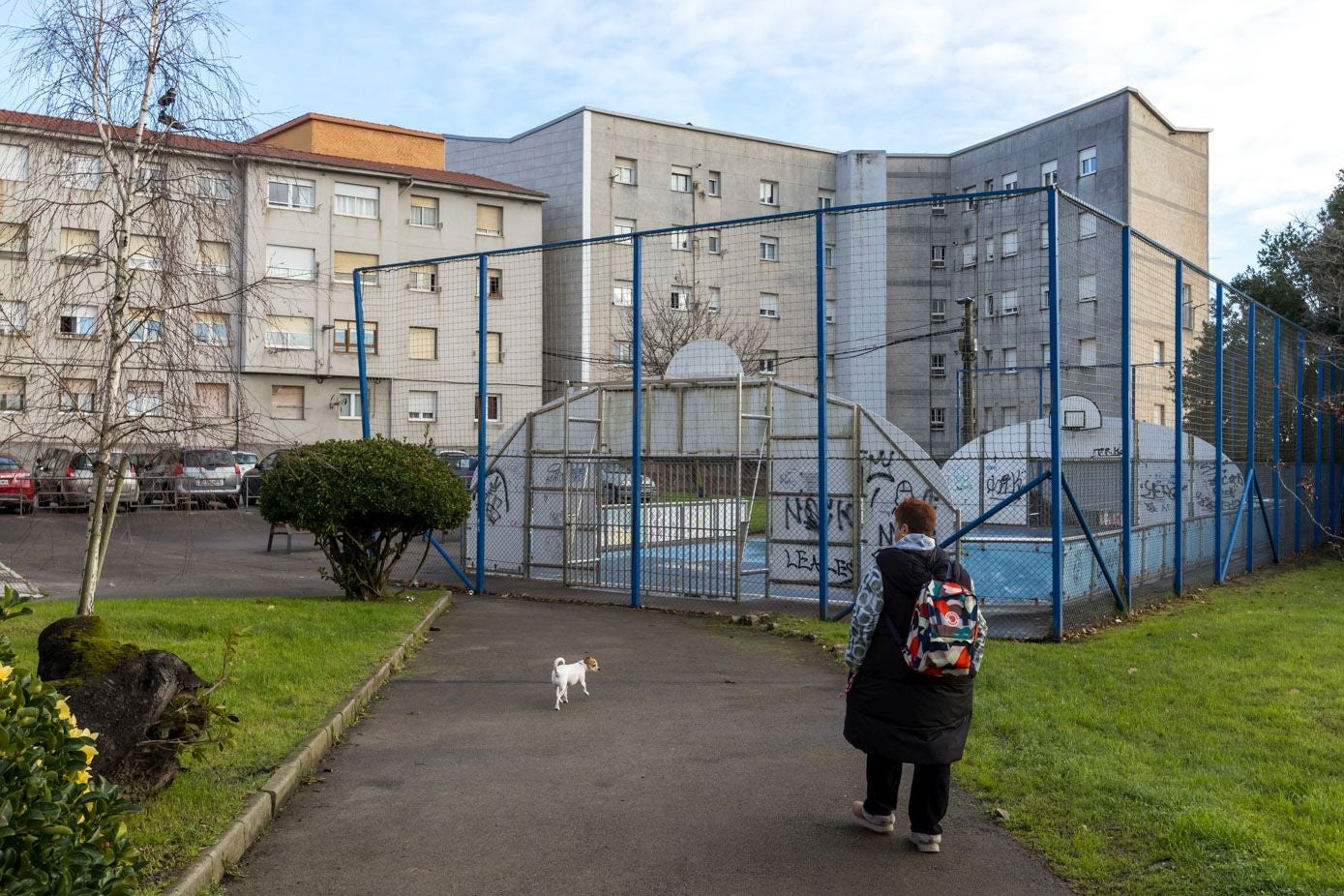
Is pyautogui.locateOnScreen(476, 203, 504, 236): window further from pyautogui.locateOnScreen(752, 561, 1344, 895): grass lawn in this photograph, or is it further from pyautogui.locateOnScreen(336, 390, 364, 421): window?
pyautogui.locateOnScreen(752, 561, 1344, 895): grass lawn

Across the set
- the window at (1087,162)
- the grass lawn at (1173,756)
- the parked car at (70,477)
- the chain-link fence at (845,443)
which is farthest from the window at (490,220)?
the parked car at (70,477)

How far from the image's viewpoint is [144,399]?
8.16m

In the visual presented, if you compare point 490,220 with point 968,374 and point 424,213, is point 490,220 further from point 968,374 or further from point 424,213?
point 968,374

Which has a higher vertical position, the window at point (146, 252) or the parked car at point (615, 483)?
the window at point (146, 252)

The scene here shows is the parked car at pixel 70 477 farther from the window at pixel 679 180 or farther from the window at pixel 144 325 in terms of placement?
the window at pixel 679 180

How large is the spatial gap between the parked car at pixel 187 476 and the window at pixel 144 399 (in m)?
0.32

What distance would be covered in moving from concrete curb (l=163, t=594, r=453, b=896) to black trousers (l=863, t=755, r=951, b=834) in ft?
9.05

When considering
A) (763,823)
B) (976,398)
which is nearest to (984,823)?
(763,823)

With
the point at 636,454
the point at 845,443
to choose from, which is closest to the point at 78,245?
the point at 636,454

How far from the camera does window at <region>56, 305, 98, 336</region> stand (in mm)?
8039

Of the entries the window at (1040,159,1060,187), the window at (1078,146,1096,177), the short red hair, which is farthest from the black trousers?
the window at (1040,159,1060,187)

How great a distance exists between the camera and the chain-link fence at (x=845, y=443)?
515 inches

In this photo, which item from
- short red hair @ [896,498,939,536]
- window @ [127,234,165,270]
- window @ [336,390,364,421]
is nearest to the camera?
short red hair @ [896,498,939,536]

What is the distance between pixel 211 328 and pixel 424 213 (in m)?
36.6
